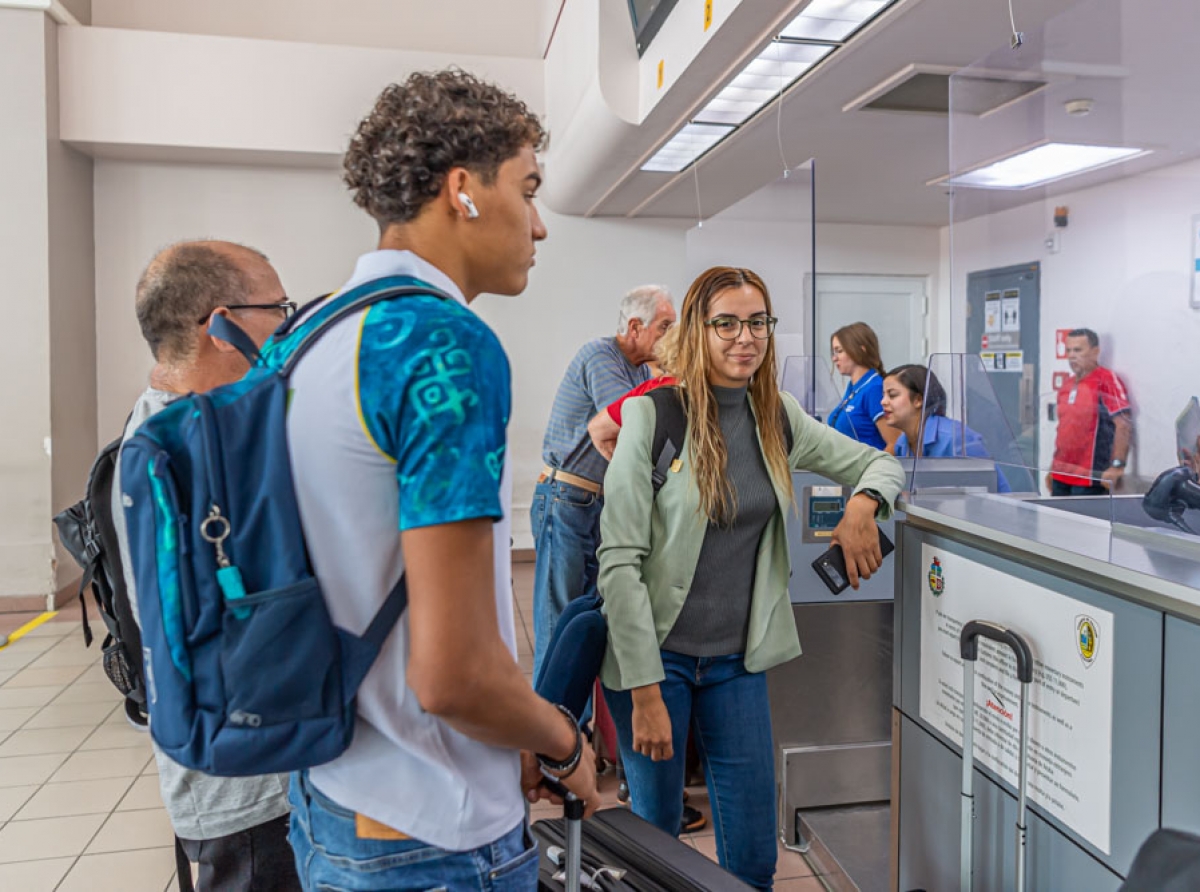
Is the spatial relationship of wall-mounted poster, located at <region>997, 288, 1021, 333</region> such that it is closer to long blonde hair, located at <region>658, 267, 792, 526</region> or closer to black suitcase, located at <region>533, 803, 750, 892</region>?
long blonde hair, located at <region>658, 267, 792, 526</region>

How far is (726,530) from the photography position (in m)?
1.86

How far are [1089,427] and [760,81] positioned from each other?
2.73 m

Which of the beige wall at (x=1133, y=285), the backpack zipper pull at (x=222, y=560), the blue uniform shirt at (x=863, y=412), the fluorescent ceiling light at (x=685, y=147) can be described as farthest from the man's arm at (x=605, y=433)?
the fluorescent ceiling light at (x=685, y=147)

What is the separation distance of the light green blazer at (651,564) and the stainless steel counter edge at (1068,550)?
33 centimetres

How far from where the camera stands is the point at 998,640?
1.59m

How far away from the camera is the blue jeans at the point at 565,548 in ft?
9.14

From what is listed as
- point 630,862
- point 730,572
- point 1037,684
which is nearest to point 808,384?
point 730,572

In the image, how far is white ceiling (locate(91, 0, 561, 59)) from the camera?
6.66 meters

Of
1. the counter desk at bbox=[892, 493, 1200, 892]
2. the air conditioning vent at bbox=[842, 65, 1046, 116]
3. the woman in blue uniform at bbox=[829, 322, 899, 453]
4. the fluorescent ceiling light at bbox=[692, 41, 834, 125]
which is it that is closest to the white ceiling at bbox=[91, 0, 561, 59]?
the fluorescent ceiling light at bbox=[692, 41, 834, 125]

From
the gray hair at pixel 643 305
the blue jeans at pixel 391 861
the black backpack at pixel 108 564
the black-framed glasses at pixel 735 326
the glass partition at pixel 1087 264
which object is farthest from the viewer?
the gray hair at pixel 643 305

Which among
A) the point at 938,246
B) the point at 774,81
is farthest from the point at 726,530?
the point at 938,246

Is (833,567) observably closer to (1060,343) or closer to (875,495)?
(875,495)

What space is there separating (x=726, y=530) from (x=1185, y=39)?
1234 millimetres

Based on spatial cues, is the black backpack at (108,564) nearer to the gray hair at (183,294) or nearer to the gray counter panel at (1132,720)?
the gray hair at (183,294)
